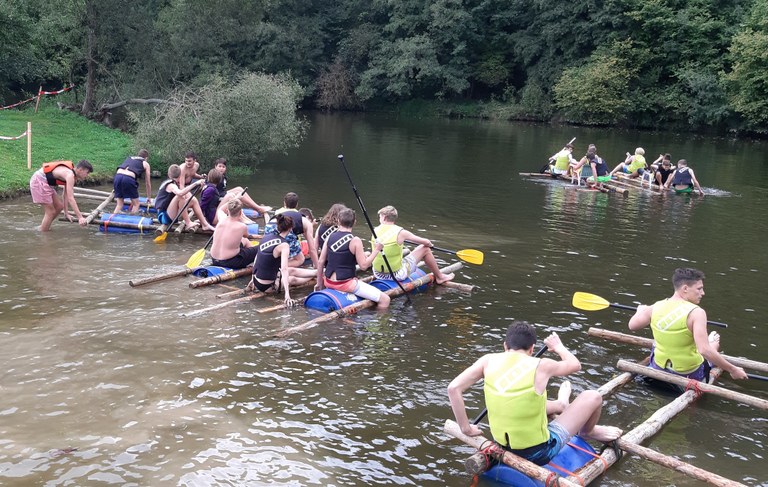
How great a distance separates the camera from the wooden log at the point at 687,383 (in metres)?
7.82

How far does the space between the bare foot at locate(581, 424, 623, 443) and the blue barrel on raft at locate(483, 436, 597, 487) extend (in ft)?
0.60

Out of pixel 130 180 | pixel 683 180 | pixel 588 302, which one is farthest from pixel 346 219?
pixel 683 180

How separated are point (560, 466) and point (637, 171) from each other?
21667 millimetres

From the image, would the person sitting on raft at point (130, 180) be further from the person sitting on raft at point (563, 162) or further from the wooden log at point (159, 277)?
the person sitting on raft at point (563, 162)

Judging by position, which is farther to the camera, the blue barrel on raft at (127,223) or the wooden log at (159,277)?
the blue barrel on raft at (127,223)

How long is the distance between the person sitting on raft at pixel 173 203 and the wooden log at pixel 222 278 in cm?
306

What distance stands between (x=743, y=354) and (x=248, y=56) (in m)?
50.0

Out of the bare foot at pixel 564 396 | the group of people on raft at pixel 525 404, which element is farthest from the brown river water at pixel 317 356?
the bare foot at pixel 564 396

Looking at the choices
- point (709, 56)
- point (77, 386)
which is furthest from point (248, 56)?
point (77, 386)

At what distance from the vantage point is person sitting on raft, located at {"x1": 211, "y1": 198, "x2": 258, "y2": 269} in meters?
12.1

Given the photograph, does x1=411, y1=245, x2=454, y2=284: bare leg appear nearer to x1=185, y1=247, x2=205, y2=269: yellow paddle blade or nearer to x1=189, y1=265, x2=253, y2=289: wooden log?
x1=189, y1=265, x2=253, y2=289: wooden log

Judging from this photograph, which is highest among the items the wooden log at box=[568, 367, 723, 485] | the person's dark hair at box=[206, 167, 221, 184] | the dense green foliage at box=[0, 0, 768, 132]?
the dense green foliage at box=[0, 0, 768, 132]

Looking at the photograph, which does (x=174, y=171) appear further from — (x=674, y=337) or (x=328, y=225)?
(x=674, y=337)

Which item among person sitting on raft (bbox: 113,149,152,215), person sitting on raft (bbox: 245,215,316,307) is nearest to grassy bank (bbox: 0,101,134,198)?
person sitting on raft (bbox: 113,149,152,215)
